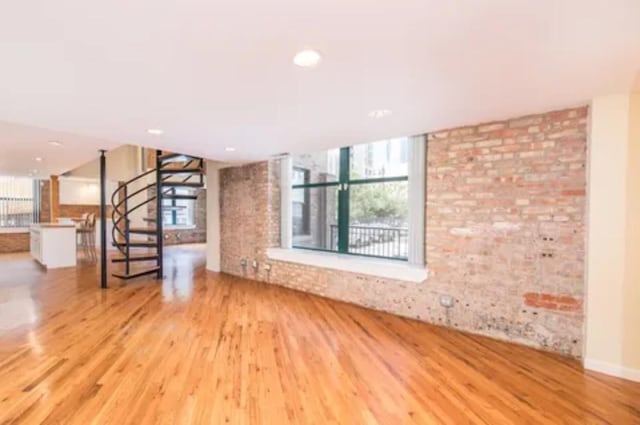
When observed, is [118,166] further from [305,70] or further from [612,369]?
[612,369]

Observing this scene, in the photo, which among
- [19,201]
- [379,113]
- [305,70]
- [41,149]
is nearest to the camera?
[305,70]

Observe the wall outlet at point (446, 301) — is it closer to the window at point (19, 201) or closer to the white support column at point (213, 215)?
the white support column at point (213, 215)

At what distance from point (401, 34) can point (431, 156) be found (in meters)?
2.20

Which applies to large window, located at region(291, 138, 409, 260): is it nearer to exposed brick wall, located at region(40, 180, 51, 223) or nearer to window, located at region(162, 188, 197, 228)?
window, located at region(162, 188, 197, 228)

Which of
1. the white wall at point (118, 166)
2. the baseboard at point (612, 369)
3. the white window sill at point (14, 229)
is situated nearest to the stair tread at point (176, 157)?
the white wall at point (118, 166)

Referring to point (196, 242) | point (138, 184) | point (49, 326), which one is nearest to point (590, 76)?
point (49, 326)

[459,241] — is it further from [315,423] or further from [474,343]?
[315,423]

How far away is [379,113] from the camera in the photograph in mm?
2916

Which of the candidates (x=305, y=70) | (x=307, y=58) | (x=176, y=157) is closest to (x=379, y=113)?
(x=305, y=70)

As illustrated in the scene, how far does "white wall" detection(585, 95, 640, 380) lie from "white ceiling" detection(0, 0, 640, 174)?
0.94ft

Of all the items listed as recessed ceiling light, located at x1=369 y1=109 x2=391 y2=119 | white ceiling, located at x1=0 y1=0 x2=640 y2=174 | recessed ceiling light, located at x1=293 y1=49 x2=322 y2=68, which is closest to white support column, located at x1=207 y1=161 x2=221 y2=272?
white ceiling, located at x1=0 y1=0 x2=640 y2=174

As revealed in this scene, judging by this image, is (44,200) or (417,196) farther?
(44,200)

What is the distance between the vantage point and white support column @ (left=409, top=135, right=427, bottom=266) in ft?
12.1

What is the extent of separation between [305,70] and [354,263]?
2854mm
